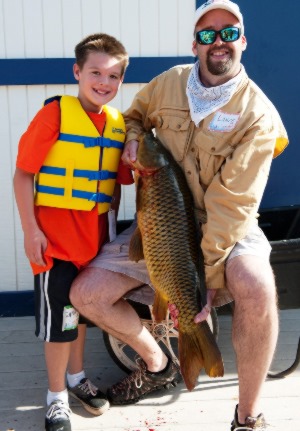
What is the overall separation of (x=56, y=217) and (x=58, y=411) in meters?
1.00

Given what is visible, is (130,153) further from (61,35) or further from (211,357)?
(61,35)

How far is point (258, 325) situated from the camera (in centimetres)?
314

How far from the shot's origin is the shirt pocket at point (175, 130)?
3.59 m

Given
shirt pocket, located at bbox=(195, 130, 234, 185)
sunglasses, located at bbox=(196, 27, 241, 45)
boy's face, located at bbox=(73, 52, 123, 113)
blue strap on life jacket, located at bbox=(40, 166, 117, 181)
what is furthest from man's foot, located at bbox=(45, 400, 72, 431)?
sunglasses, located at bbox=(196, 27, 241, 45)

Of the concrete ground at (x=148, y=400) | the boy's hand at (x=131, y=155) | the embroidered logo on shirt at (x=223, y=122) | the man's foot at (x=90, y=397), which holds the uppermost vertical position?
the embroidered logo on shirt at (x=223, y=122)

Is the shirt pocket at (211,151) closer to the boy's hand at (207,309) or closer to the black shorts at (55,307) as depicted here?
the boy's hand at (207,309)

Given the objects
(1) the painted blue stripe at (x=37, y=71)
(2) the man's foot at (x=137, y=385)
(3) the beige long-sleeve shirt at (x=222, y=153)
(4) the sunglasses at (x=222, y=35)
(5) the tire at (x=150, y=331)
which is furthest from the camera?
(1) the painted blue stripe at (x=37, y=71)

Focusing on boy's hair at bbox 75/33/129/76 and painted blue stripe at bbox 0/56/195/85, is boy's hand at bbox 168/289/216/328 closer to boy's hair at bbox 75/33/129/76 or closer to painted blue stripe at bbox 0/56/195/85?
boy's hair at bbox 75/33/129/76

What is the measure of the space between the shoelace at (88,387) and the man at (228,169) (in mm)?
352

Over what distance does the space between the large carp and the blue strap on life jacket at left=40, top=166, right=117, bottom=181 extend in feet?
0.62

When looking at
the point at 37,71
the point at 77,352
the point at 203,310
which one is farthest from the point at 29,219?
the point at 37,71

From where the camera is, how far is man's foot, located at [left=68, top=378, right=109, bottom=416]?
11.9ft

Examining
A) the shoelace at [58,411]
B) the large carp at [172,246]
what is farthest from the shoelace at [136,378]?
the large carp at [172,246]

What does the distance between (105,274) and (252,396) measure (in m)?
0.98
